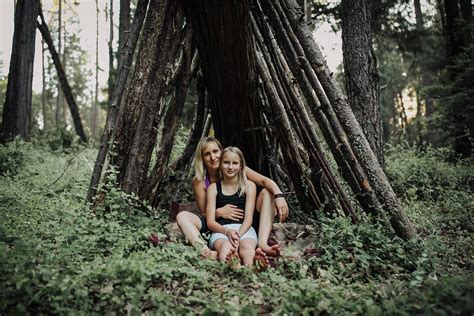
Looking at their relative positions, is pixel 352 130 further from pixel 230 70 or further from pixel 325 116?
pixel 230 70

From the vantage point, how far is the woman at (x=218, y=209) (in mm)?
3434

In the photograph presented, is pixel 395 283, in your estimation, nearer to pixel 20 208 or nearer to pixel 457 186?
pixel 20 208

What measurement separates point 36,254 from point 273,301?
163 cm

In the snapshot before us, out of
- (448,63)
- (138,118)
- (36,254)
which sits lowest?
(36,254)

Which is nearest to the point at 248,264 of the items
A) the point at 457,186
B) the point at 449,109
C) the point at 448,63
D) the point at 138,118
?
the point at 138,118

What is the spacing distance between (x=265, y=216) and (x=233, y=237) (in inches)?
17.7

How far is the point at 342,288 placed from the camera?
2.53 metres

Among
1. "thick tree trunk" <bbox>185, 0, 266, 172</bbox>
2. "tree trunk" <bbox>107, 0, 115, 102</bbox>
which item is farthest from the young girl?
"tree trunk" <bbox>107, 0, 115, 102</bbox>

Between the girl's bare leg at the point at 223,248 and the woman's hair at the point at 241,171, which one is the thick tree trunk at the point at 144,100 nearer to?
the woman's hair at the point at 241,171

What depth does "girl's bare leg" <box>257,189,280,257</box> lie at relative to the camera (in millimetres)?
3430

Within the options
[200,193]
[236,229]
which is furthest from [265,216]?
[200,193]

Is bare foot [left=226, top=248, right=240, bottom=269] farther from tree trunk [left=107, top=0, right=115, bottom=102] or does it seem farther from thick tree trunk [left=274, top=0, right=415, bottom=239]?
tree trunk [left=107, top=0, right=115, bottom=102]

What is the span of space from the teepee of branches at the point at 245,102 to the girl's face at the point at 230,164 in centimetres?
85

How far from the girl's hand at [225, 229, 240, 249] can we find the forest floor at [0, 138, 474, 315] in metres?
0.32
